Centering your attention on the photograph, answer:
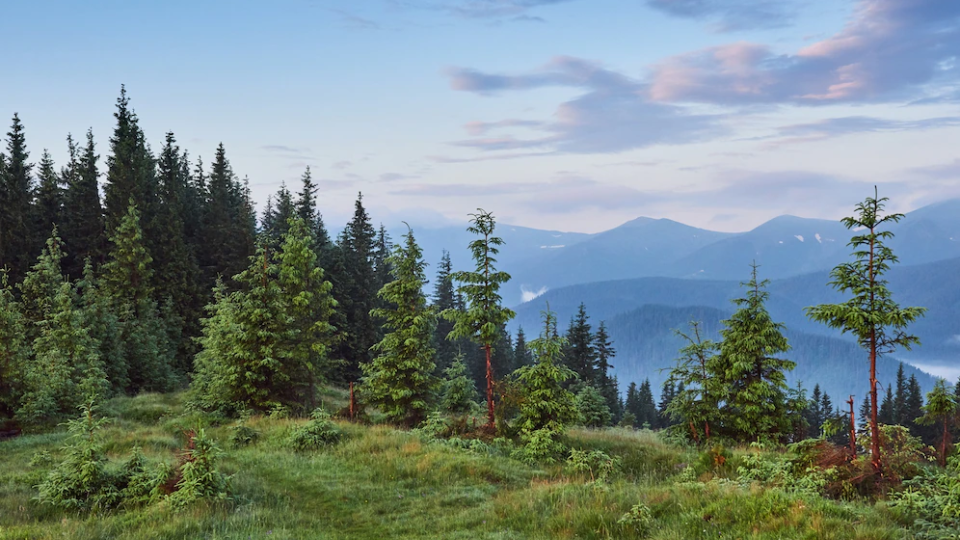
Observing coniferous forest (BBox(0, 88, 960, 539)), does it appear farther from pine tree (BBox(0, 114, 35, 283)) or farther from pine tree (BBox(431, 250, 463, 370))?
pine tree (BBox(431, 250, 463, 370))

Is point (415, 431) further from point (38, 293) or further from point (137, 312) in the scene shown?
point (137, 312)

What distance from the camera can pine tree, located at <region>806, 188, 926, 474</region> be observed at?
431 inches

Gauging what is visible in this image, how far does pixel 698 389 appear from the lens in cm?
2162

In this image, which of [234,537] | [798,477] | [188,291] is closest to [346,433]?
[234,537]

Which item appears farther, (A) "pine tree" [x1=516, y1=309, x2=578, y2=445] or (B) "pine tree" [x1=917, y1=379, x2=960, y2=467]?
(A) "pine tree" [x1=516, y1=309, x2=578, y2=445]

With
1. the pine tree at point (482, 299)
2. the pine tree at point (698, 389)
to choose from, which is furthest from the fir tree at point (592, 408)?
the pine tree at point (482, 299)

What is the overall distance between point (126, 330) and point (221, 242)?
2383cm

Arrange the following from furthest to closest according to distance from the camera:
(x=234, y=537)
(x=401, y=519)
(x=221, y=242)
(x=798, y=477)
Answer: (x=221, y=242), (x=798, y=477), (x=401, y=519), (x=234, y=537)

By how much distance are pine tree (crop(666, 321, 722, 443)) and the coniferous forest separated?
93 millimetres

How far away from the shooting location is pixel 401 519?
406 inches

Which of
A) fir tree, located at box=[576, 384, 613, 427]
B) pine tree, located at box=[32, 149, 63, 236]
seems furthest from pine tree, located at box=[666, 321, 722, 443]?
pine tree, located at box=[32, 149, 63, 236]

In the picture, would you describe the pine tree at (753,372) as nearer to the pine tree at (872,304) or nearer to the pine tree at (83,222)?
the pine tree at (872,304)

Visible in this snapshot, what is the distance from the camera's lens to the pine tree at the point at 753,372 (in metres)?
20.6

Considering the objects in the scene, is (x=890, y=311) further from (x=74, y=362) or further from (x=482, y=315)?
(x=74, y=362)
